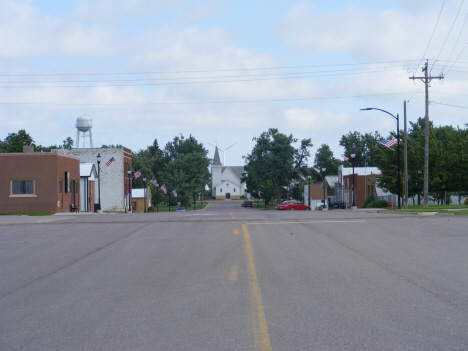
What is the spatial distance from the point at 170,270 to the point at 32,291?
287 cm

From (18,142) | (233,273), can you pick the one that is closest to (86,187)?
(18,142)

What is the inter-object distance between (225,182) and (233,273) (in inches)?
6179

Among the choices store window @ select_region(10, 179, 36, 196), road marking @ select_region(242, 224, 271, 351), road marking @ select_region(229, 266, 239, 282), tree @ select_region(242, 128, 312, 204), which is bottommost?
road marking @ select_region(242, 224, 271, 351)

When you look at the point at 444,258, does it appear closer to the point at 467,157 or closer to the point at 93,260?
the point at 93,260

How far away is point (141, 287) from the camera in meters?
9.19

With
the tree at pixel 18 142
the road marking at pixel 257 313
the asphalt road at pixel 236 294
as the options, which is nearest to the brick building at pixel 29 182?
the asphalt road at pixel 236 294

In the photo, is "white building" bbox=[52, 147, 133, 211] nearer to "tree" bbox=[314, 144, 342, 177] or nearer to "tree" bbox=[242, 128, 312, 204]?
"tree" bbox=[242, 128, 312, 204]

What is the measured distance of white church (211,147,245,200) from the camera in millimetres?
168125

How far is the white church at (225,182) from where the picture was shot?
168m

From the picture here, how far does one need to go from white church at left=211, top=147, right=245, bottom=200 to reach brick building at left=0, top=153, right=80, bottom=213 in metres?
125

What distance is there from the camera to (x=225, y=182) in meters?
167

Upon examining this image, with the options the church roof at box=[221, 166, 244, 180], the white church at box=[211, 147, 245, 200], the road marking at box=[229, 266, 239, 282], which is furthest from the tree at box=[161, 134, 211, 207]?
the road marking at box=[229, 266, 239, 282]

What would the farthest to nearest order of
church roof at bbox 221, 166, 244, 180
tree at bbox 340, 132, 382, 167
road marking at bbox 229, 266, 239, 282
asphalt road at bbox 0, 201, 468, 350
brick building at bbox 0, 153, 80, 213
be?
1. church roof at bbox 221, 166, 244, 180
2. tree at bbox 340, 132, 382, 167
3. brick building at bbox 0, 153, 80, 213
4. road marking at bbox 229, 266, 239, 282
5. asphalt road at bbox 0, 201, 468, 350

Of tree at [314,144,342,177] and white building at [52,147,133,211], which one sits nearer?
white building at [52,147,133,211]
